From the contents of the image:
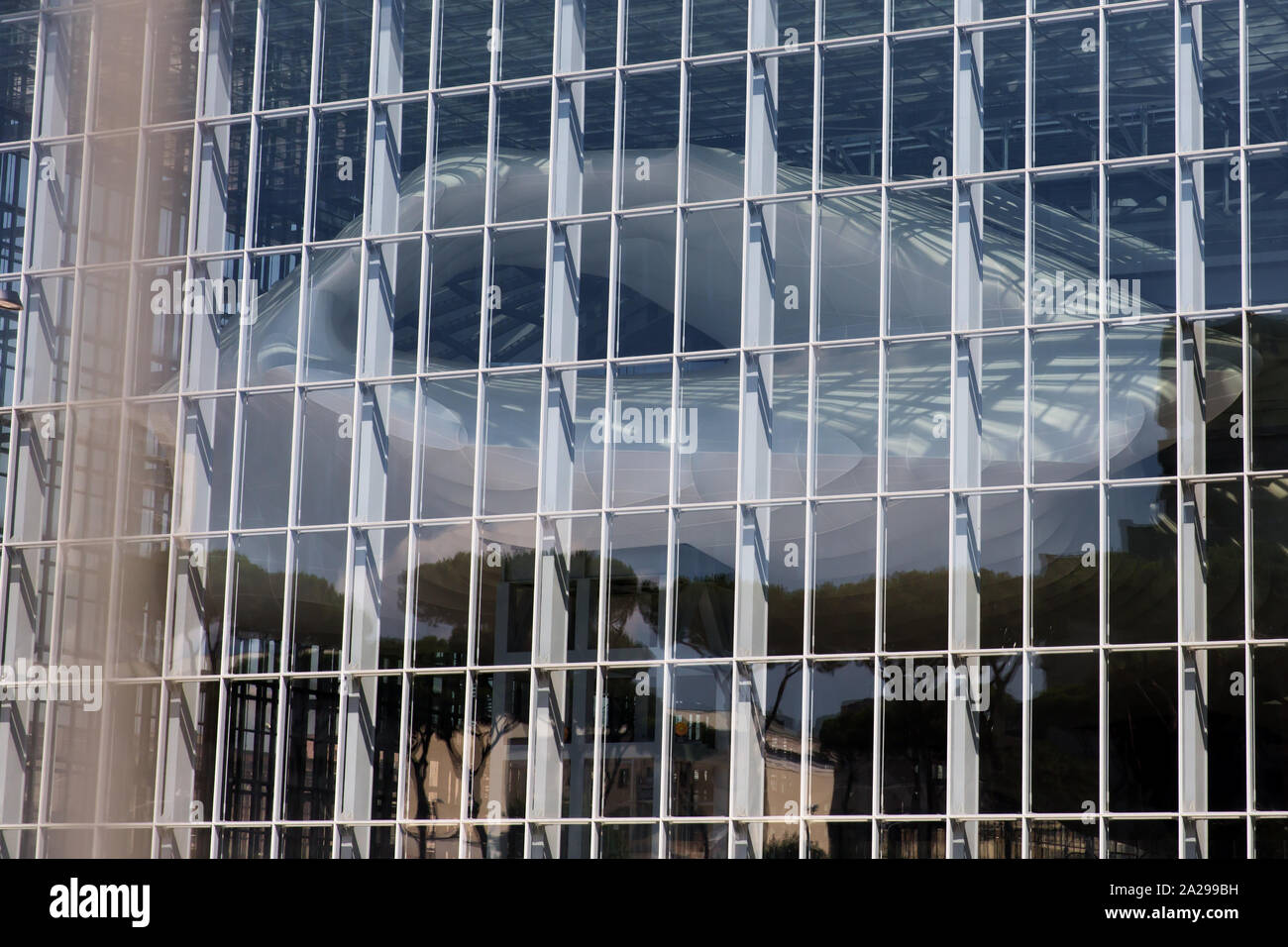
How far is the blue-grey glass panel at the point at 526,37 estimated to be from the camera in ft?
77.8

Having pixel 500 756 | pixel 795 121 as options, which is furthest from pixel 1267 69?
pixel 500 756

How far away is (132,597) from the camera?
947 inches

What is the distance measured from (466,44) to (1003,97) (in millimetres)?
7192

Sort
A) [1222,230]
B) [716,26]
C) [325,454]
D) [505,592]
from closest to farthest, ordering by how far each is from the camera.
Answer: [1222,230] < [505,592] < [716,26] < [325,454]

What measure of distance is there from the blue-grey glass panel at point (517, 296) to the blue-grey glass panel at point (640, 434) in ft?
4.43

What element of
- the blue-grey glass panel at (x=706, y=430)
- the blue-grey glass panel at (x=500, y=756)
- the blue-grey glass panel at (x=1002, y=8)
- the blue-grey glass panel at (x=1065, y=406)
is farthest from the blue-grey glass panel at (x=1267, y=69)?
the blue-grey glass panel at (x=500, y=756)

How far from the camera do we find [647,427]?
22406 mm

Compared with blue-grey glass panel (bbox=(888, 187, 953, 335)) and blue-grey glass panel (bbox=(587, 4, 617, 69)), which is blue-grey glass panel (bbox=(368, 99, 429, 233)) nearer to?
blue-grey glass panel (bbox=(587, 4, 617, 69))

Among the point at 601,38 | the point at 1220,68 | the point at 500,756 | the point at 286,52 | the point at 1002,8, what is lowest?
the point at 500,756

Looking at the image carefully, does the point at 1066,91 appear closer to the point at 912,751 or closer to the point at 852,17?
the point at 852,17

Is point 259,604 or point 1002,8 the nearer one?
point 1002,8

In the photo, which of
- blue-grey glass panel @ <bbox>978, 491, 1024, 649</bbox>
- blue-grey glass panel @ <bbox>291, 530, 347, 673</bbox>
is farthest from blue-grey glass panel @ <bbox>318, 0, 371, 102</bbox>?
blue-grey glass panel @ <bbox>978, 491, 1024, 649</bbox>

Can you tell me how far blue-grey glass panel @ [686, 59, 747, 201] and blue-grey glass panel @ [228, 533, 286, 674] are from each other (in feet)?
23.2
